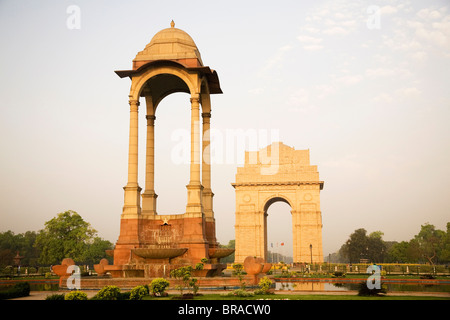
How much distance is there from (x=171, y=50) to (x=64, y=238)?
35.7 metres

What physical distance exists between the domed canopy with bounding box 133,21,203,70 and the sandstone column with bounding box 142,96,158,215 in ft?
10.6

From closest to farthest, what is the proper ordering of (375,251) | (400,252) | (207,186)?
(207,186), (400,252), (375,251)

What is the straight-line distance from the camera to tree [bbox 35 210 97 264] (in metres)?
51.2

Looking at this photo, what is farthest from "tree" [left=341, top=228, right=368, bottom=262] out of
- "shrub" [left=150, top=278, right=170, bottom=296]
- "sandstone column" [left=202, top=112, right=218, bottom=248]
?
"shrub" [left=150, top=278, right=170, bottom=296]

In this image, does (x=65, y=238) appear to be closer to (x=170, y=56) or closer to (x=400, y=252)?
(x=170, y=56)

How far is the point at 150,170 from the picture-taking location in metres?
26.5

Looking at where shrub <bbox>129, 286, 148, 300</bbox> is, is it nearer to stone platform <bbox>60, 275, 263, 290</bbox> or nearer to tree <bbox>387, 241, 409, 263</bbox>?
stone platform <bbox>60, 275, 263, 290</bbox>

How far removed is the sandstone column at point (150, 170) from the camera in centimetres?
2603

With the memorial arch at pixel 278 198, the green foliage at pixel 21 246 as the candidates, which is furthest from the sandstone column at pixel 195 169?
the green foliage at pixel 21 246

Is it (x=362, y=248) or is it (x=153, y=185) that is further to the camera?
(x=362, y=248)

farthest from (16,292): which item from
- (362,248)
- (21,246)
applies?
(362,248)

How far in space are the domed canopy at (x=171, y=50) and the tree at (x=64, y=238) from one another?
32.9 metres

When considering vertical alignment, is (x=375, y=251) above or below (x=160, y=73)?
below
